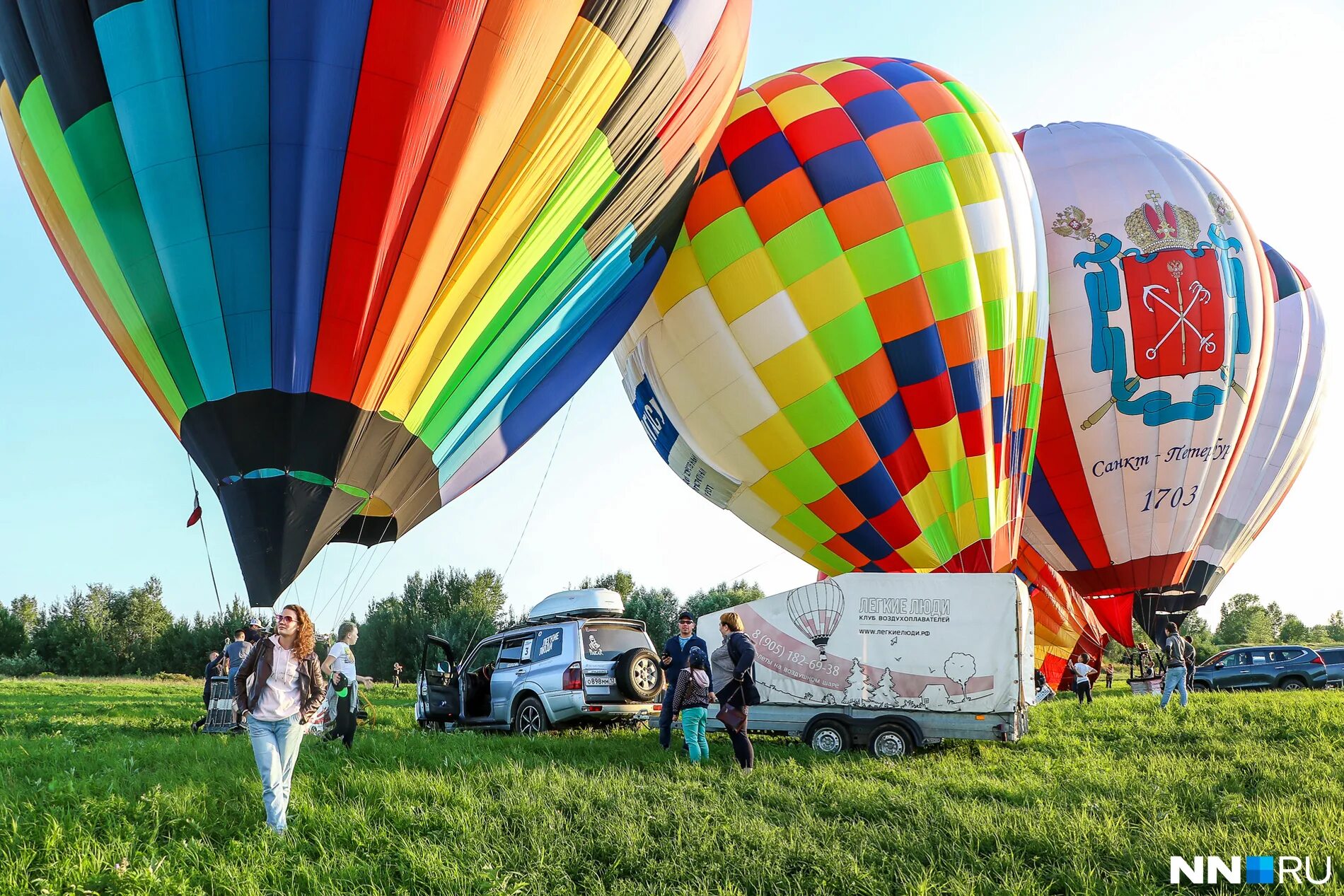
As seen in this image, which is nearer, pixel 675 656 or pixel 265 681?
pixel 265 681

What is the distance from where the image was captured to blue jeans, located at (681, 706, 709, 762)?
8.13 m

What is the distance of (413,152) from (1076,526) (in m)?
14.3

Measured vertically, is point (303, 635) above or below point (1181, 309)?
below

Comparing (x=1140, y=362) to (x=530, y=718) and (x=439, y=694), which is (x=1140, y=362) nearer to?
(x=530, y=718)

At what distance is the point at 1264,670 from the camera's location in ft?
62.9

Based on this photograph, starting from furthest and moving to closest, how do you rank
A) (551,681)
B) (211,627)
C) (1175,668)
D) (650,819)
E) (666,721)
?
(211,627) < (1175,668) < (551,681) < (666,721) < (650,819)

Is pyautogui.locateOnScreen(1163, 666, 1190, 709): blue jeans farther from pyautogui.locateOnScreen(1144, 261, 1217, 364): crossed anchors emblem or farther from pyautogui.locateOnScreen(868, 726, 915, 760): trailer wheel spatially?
pyautogui.locateOnScreen(868, 726, 915, 760): trailer wheel

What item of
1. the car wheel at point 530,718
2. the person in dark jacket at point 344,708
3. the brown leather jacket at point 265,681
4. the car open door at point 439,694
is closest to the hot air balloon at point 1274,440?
the car wheel at point 530,718

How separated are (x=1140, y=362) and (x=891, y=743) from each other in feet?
33.2

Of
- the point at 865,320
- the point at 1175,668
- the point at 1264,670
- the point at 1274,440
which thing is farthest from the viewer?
the point at 1264,670

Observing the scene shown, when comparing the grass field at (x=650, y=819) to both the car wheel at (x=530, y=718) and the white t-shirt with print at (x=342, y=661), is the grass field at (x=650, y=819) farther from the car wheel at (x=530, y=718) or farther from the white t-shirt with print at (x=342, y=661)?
the car wheel at (x=530, y=718)

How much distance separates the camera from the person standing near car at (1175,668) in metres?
13.1

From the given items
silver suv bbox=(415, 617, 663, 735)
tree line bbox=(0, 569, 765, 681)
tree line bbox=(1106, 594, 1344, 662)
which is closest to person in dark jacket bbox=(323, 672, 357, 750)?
silver suv bbox=(415, 617, 663, 735)

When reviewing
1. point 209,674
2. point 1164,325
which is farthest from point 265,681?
point 1164,325
